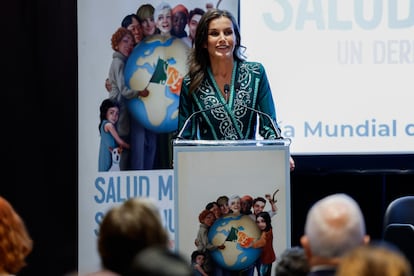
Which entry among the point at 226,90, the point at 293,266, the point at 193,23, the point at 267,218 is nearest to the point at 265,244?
the point at 267,218

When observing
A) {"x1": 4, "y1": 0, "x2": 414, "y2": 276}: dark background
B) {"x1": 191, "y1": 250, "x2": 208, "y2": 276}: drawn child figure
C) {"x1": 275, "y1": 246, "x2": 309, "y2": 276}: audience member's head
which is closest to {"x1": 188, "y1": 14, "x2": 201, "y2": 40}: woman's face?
{"x1": 4, "y1": 0, "x2": 414, "y2": 276}: dark background

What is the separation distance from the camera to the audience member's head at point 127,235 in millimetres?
2656

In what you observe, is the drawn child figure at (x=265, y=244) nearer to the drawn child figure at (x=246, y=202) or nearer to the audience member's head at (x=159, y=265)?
the drawn child figure at (x=246, y=202)

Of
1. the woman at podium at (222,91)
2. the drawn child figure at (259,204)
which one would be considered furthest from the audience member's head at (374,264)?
the woman at podium at (222,91)

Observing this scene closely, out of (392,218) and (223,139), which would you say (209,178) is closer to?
(223,139)

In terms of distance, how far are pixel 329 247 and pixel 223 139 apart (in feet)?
5.84

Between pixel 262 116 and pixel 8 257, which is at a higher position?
pixel 262 116

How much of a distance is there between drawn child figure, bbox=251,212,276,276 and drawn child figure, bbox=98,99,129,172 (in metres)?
2.02

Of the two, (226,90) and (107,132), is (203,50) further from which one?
(107,132)

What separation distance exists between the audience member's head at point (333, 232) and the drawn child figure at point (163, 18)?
10.7 ft

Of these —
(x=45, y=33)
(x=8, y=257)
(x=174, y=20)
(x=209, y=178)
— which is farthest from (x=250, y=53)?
(x=8, y=257)

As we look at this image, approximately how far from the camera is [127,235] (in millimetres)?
2666

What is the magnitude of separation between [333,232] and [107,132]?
131 inches

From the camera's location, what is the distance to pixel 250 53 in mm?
5895
